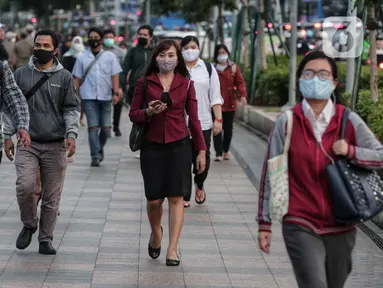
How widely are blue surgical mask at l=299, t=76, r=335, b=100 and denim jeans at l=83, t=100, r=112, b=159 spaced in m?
9.13

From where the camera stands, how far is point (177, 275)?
8.14 meters

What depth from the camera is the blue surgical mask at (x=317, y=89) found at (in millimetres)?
5730

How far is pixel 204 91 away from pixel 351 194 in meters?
5.80

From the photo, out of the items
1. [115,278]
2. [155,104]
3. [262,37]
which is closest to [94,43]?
[155,104]

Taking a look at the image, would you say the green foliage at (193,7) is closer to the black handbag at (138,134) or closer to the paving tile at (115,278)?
the black handbag at (138,134)

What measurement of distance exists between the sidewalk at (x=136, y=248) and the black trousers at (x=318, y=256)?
2114 mm

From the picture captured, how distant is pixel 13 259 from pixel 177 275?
1.30 m

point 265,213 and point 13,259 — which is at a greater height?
point 265,213

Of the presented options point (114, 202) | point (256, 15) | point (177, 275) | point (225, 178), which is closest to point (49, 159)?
point (177, 275)

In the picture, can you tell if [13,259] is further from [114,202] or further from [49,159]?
[114,202]

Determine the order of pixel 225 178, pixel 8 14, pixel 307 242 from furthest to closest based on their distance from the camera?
pixel 8 14
pixel 225 178
pixel 307 242

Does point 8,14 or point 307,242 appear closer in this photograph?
point 307,242

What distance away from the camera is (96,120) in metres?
14.9

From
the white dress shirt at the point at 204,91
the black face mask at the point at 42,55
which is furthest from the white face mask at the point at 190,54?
the black face mask at the point at 42,55
